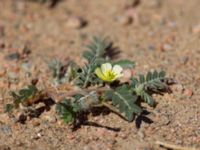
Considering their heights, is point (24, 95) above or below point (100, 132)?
above

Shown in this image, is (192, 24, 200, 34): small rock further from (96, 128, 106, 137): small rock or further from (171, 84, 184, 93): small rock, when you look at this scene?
(96, 128, 106, 137): small rock

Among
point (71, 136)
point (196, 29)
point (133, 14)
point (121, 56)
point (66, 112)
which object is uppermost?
point (133, 14)

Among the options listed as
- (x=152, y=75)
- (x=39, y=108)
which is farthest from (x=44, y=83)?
(x=152, y=75)

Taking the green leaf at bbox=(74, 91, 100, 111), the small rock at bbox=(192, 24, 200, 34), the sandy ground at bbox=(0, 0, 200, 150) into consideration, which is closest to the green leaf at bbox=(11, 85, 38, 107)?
the sandy ground at bbox=(0, 0, 200, 150)

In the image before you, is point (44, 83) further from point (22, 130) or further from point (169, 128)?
point (169, 128)

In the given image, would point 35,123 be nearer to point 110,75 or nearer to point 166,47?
point 110,75

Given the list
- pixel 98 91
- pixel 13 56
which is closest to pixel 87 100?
pixel 98 91
